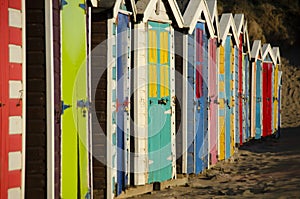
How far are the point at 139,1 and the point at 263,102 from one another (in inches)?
368

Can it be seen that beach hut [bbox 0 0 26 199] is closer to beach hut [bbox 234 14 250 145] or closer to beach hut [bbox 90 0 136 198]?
beach hut [bbox 90 0 136 198]

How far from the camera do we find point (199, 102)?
12.1m

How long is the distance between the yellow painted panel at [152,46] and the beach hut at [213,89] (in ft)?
8.62

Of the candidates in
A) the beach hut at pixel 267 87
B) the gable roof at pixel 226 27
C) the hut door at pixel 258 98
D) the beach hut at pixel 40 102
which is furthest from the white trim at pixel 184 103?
the beach hut at pixel 267 87

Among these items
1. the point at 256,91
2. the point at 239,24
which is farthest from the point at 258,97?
the point at 239,24

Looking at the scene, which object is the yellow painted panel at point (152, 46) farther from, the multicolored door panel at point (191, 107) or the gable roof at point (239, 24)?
the gable roof at point (239, 24)

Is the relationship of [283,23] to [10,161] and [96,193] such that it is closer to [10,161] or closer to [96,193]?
[96,193]

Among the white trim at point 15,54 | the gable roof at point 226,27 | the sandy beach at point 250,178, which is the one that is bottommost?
the sandy beach at point 250,178

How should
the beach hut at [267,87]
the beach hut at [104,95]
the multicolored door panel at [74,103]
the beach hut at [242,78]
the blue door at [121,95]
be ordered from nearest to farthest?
the multicolored door panel at [74,103]
the beach hut at [104,95]
the blue door at [121,95]
the beach hut at [242,78]
the beach hut at [267,87]

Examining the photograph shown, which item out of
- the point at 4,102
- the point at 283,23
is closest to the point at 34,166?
the point at 4,102

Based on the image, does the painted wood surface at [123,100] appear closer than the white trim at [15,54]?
No

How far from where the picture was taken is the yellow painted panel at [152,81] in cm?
1019

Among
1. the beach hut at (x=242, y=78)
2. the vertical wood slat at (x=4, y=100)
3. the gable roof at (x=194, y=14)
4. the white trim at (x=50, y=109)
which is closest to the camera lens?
the vertical wood slat at (x=4, y=100)

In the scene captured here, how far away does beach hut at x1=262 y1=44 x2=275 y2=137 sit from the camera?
61.5 ft
